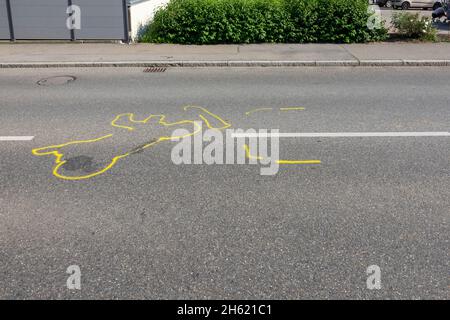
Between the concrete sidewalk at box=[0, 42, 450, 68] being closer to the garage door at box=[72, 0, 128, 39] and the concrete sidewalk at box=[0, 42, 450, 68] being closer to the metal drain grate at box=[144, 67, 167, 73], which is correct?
the metal drain grate at box=[144, 67, 167, 73]

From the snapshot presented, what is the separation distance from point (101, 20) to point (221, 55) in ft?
17.1

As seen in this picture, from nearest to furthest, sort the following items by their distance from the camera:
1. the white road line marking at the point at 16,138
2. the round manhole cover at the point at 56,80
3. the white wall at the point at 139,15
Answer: the white road line marking at the point at 16,138 → the round manhole cover at the point at 56,80 → the white wall at the point at 139,15

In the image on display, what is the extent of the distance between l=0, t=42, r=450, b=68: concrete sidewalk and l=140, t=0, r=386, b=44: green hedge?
1.62 ft

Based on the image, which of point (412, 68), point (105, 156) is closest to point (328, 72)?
point (412, 68)

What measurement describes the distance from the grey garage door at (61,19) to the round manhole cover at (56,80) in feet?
15.6

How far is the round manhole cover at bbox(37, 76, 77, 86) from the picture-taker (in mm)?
9836

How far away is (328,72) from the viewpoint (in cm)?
1080

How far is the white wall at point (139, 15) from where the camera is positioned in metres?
14.6

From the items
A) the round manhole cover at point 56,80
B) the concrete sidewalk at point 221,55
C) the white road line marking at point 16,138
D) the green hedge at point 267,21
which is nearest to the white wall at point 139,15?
the concrete sidewalk at point 221,55

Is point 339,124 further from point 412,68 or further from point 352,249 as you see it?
point 412,68

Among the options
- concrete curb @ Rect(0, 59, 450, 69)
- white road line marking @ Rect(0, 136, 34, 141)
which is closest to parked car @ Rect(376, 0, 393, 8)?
concrete curb @ Rect(0, 59, 450, 69)

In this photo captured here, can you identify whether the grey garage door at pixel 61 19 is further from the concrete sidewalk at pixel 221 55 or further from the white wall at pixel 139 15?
the concrete sidewalk at pixel 221 55

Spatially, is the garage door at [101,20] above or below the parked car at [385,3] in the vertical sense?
below
